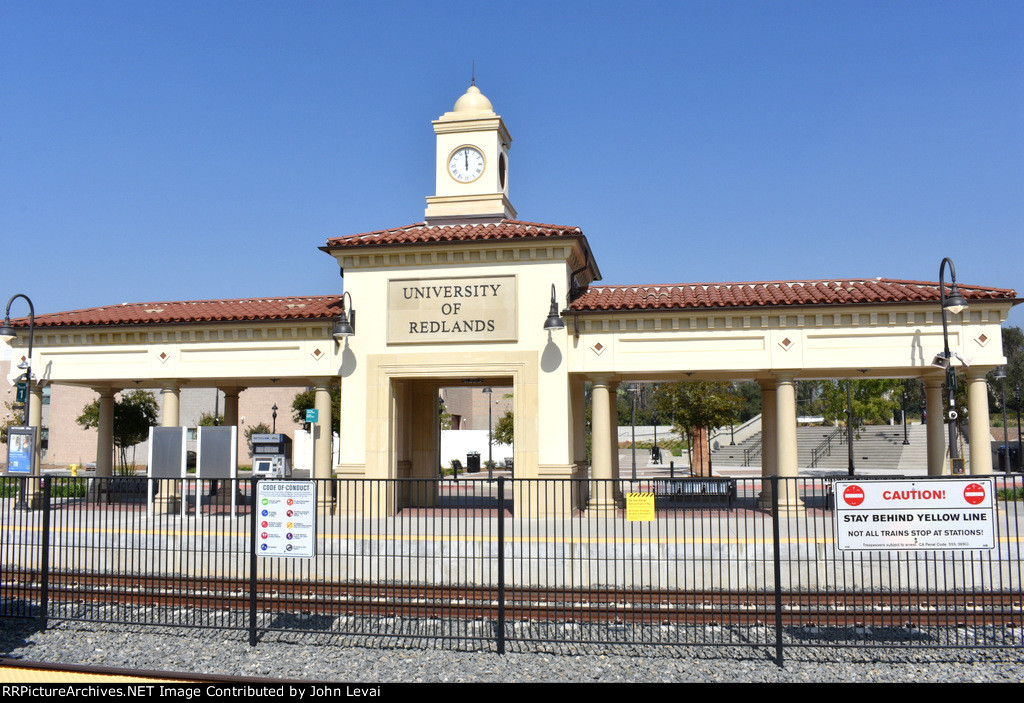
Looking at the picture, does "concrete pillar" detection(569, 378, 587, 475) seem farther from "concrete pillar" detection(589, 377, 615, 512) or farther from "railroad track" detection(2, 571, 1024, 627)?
"railroad track" detection(2, 571, 1024, 627)

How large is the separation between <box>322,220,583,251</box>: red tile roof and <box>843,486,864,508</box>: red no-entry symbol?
34.0 feet

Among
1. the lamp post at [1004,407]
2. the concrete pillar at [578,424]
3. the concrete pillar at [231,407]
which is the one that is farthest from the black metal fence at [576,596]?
the concrete pillar at [231,407]

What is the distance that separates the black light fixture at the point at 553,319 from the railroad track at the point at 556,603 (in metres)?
7.34

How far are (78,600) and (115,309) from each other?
13.0 metres

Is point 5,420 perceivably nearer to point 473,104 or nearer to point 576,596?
point 473,104

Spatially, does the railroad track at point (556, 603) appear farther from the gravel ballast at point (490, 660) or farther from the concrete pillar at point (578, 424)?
the concrete pillar at point (578, 424)

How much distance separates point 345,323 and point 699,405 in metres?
19.2

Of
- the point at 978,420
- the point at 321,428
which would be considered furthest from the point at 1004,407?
the point at 321,428

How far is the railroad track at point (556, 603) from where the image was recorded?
975cm

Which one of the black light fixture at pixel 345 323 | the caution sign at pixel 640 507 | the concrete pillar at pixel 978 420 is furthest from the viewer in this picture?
the black light fixture at pixel 345 323

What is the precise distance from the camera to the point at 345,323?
18250 millimetres

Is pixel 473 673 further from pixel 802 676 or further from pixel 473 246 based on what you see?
pixel 473 246

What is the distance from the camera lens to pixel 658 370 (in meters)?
18.3

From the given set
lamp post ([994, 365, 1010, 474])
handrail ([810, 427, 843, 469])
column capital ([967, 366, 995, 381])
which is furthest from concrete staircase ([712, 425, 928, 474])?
column capital ([967, 366, 995, 381])
